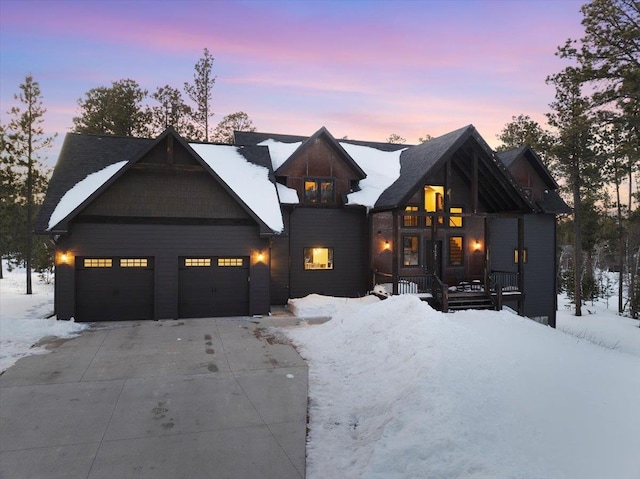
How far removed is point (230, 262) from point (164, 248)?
259cm

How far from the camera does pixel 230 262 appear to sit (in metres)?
16.5

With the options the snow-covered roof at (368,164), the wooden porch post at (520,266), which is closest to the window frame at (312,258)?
the snow-covered roof at (368,164)

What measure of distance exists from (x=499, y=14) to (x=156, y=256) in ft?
56.1

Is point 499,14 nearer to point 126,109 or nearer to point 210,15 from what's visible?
point 210,15

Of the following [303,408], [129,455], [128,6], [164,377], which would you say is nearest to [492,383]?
[303,408]

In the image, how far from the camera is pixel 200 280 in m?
16.1

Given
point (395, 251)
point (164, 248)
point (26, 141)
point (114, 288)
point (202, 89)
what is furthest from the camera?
point (202, 89)

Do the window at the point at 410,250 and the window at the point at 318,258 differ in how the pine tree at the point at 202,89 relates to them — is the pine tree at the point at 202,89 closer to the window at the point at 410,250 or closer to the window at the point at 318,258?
the window at the point at 318,258

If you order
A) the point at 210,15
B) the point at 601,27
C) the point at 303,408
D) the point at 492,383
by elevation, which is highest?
the point at 210,15

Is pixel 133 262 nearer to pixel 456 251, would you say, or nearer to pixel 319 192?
pixel 319 192

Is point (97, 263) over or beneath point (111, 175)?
beneath

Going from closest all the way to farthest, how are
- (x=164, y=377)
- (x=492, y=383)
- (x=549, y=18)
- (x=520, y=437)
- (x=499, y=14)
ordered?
(x=520, y=437)
(x=492, y=383)
(x=164, y=377)
(x=499, y=14)
(x=549, y=18)

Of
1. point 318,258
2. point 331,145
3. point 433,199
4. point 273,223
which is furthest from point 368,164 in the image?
point 273,223

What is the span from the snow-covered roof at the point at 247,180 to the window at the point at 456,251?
28.8 ft
